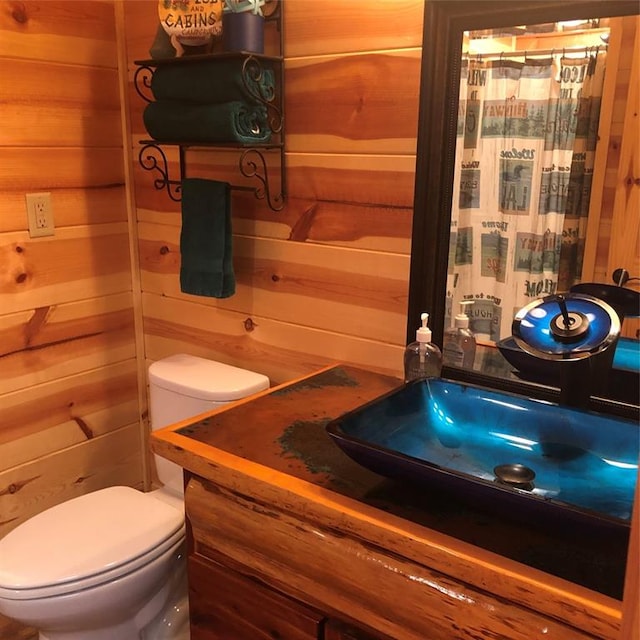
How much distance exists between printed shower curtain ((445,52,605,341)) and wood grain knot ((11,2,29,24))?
3.81 ft

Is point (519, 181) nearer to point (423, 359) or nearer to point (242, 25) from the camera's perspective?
point (423, 359)

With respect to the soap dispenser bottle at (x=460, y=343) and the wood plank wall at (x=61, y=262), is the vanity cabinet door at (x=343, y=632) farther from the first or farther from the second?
the wood plank wall at (x=61, y=262)

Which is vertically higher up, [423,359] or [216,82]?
[216,82]

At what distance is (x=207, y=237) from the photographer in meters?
1.79

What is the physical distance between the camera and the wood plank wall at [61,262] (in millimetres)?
1847

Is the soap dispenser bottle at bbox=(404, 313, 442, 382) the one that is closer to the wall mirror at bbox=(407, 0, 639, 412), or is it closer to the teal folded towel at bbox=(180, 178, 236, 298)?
the wall mirror at bbox=(407, 0, 639, 412)

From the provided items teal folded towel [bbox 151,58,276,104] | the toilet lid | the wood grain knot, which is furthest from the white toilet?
the wood grain knot

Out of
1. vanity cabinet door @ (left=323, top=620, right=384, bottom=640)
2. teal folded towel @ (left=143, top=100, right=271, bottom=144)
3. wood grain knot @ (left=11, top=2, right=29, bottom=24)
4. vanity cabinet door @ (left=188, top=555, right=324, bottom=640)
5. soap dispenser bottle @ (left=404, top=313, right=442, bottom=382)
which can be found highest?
wood grain knot @ (left=11, top=2, right=29, bottom=24)

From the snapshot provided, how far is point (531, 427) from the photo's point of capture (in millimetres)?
1274

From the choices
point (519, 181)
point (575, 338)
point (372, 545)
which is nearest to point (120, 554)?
point (372, 545)

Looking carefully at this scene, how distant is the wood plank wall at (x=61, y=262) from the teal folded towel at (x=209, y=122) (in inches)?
13.1

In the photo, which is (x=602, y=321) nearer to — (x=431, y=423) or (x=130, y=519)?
(x=431, y=423)

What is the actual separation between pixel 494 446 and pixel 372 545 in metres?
0.36

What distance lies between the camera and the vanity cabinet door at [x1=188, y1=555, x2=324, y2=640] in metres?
1.19
